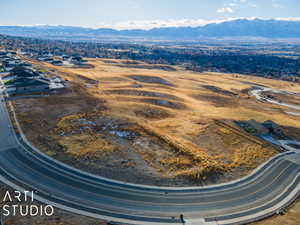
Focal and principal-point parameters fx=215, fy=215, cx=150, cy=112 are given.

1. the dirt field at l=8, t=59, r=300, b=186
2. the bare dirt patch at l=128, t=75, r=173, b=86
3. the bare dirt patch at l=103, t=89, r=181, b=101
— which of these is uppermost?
the bare dirt patch at l=128, t=75, r=173, b=86

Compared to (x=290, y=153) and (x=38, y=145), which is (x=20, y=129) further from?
(x=290, y=153)

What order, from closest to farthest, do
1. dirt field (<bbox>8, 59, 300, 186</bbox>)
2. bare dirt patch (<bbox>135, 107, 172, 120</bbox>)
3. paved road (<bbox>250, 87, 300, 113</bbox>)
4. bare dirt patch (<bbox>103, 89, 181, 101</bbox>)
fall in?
1. dirt field (<bbox>8, 59, 300, 186</bbox>)
2. bare dirt patch (<bbox>135, 107, 172, 120</bbox>)
3. bare dirt patch (<bbox>103, 89, 181, 101</bbox>)
4. paved road (<bbox>250, 87, 300, 113</bbox>)

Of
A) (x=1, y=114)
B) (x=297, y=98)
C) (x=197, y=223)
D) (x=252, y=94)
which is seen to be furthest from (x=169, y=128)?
(x=297, y=98)

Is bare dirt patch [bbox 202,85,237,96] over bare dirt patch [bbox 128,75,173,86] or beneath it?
beneath

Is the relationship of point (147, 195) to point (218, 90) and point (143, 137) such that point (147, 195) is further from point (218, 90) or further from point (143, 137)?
point (218, 90)

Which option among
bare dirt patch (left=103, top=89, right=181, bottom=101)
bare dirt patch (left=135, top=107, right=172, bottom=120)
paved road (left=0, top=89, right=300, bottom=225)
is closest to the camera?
paved road (left=0, top=89, right=300, bottom=225)

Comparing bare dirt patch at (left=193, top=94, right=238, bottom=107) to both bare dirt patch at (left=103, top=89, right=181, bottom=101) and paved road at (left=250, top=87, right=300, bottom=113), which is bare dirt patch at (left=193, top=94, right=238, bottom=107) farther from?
paved road at (left=250, top=87, right=300, bottom=113)

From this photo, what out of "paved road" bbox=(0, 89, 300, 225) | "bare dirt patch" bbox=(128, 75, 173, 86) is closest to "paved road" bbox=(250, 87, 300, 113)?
"bare dirt patch" bbox=(128, 75, 173, 86)

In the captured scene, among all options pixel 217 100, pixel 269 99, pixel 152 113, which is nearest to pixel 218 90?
pixel 269 99

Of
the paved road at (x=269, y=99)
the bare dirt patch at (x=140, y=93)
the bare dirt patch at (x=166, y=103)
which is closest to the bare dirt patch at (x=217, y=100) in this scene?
the bare dirt patch at (x=140, y=93)
